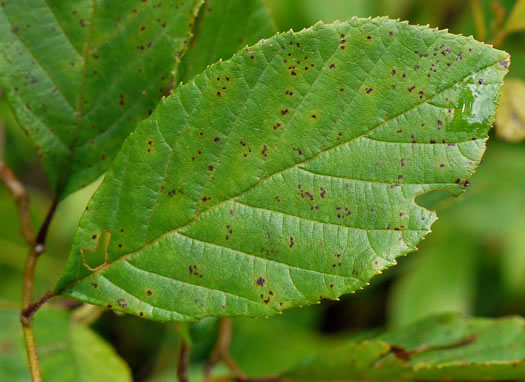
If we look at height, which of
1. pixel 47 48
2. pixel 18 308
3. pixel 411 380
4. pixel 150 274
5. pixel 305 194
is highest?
pixel 47 48

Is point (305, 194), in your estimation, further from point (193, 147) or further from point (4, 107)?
point (4, 107)

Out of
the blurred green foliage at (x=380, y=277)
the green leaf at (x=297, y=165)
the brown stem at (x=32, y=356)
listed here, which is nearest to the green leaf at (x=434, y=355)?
the green leaf at (x=297, y=165)

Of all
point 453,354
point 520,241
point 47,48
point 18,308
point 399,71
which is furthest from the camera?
point 520,241

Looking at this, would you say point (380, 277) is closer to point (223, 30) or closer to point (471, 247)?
point (471, 247)

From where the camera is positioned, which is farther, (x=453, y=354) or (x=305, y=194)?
(x=453, y=354)

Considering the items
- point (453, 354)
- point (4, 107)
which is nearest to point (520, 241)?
point (453, 354)

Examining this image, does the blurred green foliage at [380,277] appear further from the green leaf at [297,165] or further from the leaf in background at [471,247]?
the green leaf at [297,165]

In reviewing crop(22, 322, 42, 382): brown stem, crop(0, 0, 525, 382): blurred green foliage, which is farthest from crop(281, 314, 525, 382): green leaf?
crop(0, 0, 525, 382): blurred green foliage
